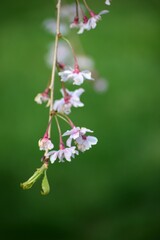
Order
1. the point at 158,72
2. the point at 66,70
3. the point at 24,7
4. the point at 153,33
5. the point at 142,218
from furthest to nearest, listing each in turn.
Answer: the point at 24,7
the point at 153,33
the point at 158,72
the point at 142,218
the point at 66,70

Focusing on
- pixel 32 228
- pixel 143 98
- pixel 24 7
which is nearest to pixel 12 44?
pixel 24 7

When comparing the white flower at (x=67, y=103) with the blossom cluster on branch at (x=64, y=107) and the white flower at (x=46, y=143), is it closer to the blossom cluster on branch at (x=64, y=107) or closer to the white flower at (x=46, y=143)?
the blossom cluster on branch at (x=64, y=107)

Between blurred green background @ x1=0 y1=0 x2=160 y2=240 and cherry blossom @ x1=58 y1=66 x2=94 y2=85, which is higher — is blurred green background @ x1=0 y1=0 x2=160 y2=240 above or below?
above

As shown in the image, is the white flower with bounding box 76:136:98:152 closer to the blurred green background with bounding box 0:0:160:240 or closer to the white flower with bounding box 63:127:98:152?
the white flower with bounding box 63:127:98:152

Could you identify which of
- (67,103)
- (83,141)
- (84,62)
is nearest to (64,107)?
(67,103)

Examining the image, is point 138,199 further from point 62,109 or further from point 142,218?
point 62,109

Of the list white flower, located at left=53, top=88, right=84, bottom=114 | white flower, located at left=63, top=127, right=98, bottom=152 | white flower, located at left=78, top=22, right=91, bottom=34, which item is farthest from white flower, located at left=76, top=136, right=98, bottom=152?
white flower, located at left=78, top=22, right=91, bottom=34

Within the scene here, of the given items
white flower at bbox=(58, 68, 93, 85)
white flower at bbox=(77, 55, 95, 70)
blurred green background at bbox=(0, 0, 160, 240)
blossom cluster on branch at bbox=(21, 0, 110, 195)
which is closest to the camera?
blossom cluster on branch at bbox=(21, 0, 110, 195)

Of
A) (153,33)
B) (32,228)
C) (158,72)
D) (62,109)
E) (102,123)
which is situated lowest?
(62,109)
